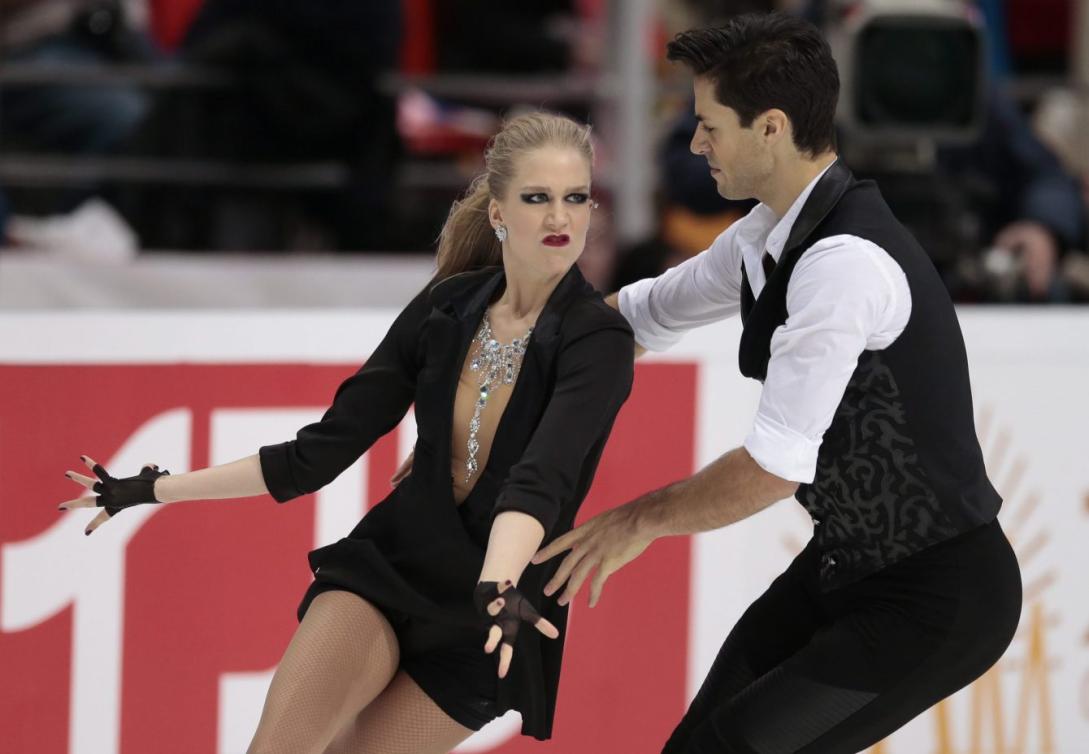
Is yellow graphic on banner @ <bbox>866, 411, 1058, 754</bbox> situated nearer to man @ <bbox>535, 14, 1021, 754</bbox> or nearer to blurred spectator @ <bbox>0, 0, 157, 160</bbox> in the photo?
man @ <bbox>535, 14, 1021, 754</bbox>

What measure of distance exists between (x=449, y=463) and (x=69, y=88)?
12.3 ft

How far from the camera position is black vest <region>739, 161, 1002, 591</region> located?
254 cm

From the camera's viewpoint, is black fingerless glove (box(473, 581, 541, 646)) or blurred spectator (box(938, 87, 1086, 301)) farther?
blurred spectator (box(938, 87, 1086, 301))

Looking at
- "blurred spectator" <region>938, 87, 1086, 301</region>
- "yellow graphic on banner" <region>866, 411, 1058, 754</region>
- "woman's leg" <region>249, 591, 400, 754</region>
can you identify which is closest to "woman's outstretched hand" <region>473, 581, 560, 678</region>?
"woman's leg" <region>249, 591, 400, 754</region>

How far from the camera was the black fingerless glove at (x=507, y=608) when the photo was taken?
2.29 m

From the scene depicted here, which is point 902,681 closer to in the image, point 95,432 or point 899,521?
point 899,521

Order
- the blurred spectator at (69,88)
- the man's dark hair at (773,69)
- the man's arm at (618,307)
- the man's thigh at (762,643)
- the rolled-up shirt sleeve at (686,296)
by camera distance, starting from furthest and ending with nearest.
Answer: the blurred spectator at (69,88)
the man's arm at (618,307)
the rolled-up shirt sleeve at (686,296)
the man's thigh at (762,643)
the man's dark hair at (773,69)

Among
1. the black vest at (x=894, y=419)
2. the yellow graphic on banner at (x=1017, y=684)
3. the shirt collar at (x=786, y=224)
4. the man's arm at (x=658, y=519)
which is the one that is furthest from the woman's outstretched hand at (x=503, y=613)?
the yellow graphic on banner at (x=1017, y=684)

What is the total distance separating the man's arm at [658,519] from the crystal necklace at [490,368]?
0.65 feet

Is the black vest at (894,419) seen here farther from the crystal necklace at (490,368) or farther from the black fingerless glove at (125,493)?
the black fingerless glove at (125,493)

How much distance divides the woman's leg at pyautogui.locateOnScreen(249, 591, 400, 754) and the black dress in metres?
0.04

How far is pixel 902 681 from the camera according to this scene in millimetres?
2605

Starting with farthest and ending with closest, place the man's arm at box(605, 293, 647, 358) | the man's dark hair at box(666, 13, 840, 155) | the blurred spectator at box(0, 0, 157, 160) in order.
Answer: the blurred spectator at box(0, 0, 157, 160)
the man's arm at box(605, 293, 647, 358)
the man's dark hair at box(666, 13, 840, 155)

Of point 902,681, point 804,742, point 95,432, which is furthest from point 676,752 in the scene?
point 95,432
